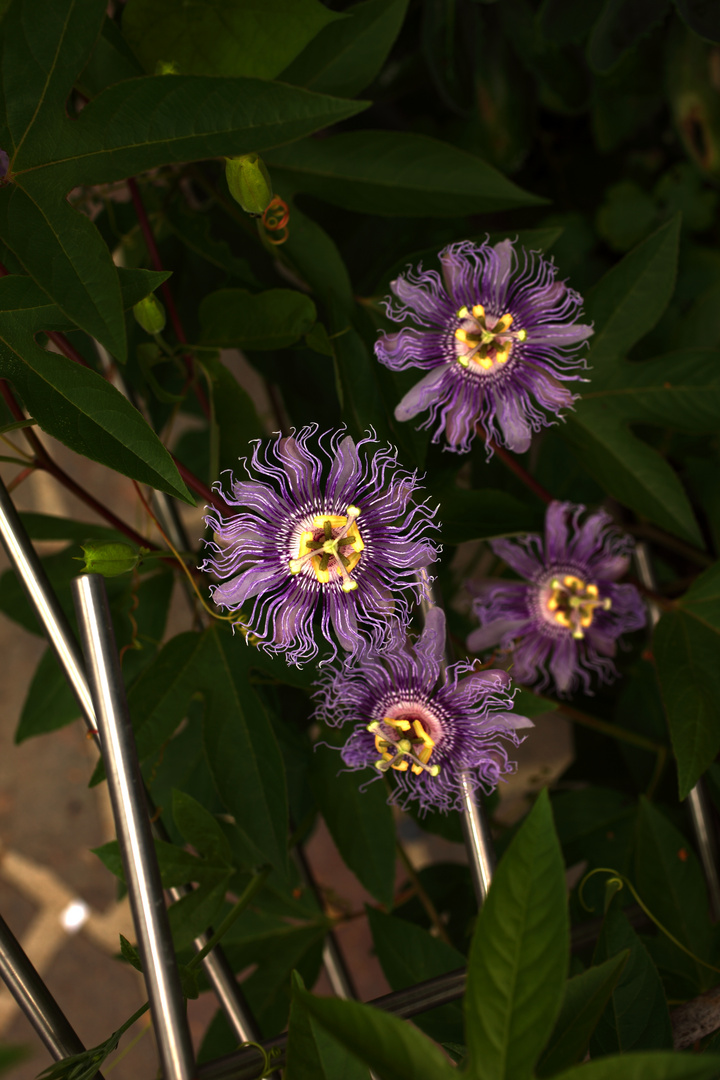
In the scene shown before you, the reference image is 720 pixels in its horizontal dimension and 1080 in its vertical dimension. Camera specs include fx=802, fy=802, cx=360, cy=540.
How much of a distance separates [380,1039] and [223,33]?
2.79 feet

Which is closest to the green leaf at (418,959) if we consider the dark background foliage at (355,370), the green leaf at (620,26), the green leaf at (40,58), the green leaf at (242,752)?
the dark background foliage at (355,370)

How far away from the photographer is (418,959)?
970 mm

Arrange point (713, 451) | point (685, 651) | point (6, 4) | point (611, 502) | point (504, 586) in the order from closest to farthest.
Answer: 1. point (6, 4)
2. point (685, 651)
3. point (504, 586)
4. point (713, 451)
5. point (611, 502)

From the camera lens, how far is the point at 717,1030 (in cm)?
70

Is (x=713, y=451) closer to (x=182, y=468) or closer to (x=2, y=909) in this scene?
(x=182, y=468)

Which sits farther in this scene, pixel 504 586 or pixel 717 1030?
pixel 504 586

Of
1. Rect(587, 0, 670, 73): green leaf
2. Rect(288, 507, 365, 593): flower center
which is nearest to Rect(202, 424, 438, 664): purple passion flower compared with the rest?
Rect(288, 507, 365, 593): flower center

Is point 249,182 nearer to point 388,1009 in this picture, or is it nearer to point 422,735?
point 422,735

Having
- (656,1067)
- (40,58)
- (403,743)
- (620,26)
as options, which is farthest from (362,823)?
(620,26)

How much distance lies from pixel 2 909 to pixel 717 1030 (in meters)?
1.84

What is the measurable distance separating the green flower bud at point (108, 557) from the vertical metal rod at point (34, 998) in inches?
11.3

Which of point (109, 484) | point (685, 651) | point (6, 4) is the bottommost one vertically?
point (685, 651)

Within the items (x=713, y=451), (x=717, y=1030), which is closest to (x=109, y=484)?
(x=713, y=451)

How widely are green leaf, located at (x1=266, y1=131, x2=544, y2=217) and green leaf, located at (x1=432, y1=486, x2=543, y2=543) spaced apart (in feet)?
1.03
